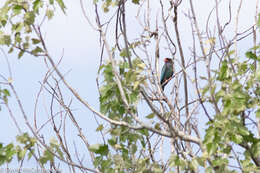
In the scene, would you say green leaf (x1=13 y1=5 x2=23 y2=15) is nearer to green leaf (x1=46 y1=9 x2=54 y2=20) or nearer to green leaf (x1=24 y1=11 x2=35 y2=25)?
green leaf (x1=24 y1=11 x2=35 y2=25)

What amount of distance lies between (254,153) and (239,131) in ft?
1.10

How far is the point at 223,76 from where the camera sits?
319cm

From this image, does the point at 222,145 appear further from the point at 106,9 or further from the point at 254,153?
the point at 106,9

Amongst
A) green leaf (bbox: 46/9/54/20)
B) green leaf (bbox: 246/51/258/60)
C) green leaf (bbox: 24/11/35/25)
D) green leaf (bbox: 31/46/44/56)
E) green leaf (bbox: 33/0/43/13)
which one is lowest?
green leaf (bbox: 31/46/44/56)

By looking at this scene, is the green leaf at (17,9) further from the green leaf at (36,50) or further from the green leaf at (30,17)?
the green leaf at (36,50)

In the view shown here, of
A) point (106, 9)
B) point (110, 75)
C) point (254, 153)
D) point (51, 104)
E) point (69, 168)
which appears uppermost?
point (106, 9)

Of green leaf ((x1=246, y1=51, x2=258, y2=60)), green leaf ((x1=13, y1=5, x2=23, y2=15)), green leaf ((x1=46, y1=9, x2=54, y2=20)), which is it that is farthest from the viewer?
green leaf ((x1=246, y1=51, x2=258, y2=60))

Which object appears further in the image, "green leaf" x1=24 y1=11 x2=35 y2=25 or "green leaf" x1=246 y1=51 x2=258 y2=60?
"green leaf" x1=246 y1=51 x2=258 y2=60

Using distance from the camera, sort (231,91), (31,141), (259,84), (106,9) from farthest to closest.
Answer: (106,9)
(259,84)
(231,91)
(31,141)

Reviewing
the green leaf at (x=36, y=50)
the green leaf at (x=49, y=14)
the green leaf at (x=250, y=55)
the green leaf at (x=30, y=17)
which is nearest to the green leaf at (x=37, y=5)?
the green leaf at (x=30, y=17)

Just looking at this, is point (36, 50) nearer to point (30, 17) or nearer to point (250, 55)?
point (30, 17)

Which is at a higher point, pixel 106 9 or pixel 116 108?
pixel 106 9

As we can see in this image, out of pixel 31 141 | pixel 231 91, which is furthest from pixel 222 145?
pixel 31 141

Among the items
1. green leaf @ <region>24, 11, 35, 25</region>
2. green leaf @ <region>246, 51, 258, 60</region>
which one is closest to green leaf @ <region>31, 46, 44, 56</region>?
green leaf @ <region>24, 11, 35, 25</region>
